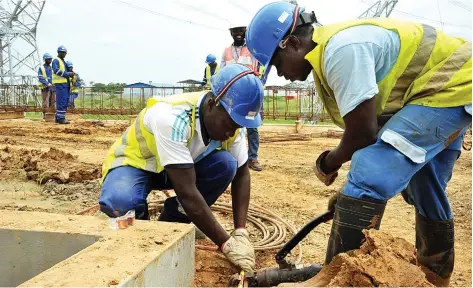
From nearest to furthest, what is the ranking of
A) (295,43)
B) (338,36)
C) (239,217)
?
(338,36) < (295,43) < (239,217)

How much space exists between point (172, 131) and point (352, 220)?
1.19 m

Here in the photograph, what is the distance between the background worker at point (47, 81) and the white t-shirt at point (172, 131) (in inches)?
475

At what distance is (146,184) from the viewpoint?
309 cm

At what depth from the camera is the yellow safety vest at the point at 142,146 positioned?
2.92m

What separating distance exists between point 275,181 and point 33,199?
3.07 meters

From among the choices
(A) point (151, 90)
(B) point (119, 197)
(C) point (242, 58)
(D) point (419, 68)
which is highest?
(C) point (242, 58)

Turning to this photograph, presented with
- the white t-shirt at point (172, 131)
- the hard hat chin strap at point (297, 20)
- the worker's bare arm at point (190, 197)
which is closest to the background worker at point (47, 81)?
the white t-shirt at point (172, 131)

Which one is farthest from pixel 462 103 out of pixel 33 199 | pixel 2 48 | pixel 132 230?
pixel 2 48

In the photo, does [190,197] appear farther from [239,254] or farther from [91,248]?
[91,248]

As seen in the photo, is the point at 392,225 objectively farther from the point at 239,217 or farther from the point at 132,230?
the point at 132,230

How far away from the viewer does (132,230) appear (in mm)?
2482

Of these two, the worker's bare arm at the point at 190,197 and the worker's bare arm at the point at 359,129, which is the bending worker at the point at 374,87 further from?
the worker's bare arm at the point at 190,197

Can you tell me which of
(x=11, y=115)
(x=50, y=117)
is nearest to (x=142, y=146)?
(x=50, y=117)

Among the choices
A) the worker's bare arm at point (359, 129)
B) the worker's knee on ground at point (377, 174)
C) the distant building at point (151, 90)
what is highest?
the distant building at point (151, 90)
